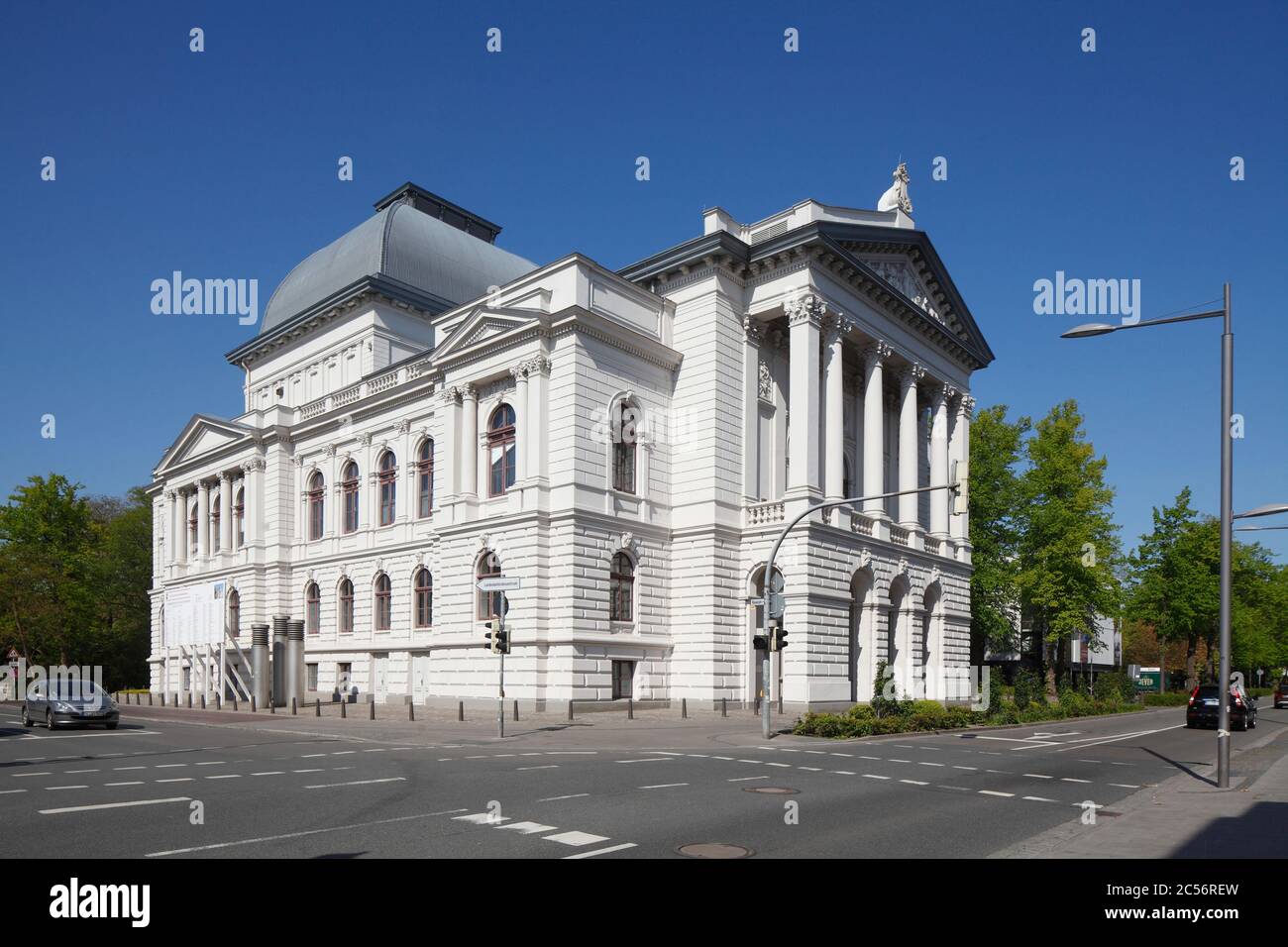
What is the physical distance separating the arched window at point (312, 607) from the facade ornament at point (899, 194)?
35042 millimetres

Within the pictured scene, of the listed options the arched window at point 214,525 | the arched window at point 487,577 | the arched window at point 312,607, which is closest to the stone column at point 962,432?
the arched window at point 487,577

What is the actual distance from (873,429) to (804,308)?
23.8ft

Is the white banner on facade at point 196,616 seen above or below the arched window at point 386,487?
below

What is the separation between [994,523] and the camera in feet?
186

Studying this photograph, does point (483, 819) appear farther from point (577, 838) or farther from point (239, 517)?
point (239, 517)

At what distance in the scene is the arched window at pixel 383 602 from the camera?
4819 centimetres

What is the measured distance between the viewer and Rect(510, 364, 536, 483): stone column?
37438 mm

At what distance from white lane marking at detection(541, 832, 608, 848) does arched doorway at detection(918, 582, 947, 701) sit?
38.7 m

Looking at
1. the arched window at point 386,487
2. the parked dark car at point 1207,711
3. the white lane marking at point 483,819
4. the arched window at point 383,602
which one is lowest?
the parked dark car at point 1207,711

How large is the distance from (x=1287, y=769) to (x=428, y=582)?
34.4 m

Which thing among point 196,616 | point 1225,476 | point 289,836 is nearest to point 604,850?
point 289,836

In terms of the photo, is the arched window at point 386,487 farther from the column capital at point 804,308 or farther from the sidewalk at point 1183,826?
the sidewalk at point 1183,826

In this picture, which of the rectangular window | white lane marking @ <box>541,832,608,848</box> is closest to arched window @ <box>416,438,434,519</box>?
the rectangular window
